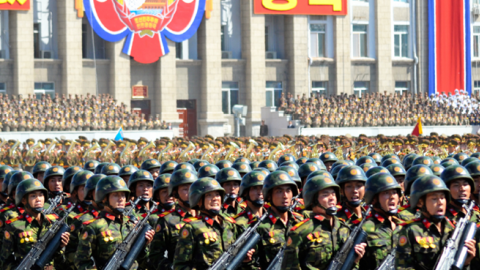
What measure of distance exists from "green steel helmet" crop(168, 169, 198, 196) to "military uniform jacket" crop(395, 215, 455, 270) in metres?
2.51

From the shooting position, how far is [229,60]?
4184cm

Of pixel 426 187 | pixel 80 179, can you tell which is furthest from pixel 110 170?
pixel 426 187

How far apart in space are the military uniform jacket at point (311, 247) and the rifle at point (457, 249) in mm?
873

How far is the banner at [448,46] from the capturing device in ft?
148

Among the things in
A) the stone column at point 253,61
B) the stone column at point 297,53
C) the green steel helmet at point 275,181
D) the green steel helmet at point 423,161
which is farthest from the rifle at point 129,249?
the stone column at point 297,53

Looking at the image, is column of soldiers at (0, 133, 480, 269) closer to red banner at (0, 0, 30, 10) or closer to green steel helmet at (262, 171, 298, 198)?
green steel helmet at (262, 171, 298, 198)

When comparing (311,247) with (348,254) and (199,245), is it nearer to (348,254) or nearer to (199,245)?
(348,254)

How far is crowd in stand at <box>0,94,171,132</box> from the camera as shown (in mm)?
31672

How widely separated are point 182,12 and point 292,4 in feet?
18.9

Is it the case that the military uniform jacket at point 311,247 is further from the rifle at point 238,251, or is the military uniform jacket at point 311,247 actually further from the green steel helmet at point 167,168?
Answer: the green steel helmet at point 167,168

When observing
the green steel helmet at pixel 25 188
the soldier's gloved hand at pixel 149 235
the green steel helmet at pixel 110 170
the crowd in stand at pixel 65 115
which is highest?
the crowd in stand at pixel 65 115

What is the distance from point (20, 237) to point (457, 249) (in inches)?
165

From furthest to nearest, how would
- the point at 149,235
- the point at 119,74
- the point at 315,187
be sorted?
the point at 119,74 → the point at 149,235 → the point at 315,187

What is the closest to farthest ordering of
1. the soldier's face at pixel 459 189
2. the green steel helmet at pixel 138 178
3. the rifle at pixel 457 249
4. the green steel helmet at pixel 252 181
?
the rifle at pixel 457 249, the soldier's face at pixel 459 189, the green steel helmet at pixel 252 181, the green steel helmet at pixel 138 178
